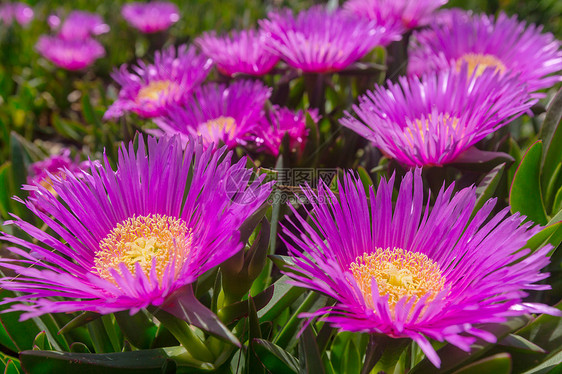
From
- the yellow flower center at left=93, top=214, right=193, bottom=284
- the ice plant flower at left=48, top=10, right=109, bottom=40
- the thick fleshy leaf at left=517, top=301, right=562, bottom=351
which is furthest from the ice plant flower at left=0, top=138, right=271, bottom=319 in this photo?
the ice plant flower at left=48, top=10, right=109, bottom=40

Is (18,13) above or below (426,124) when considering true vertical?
above

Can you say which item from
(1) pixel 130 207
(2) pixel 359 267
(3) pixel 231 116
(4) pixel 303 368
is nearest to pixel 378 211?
(2) pixel 359 267

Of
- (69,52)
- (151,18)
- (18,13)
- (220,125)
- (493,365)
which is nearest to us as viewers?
(493,365)

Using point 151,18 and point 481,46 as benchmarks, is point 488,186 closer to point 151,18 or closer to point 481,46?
point 481,46

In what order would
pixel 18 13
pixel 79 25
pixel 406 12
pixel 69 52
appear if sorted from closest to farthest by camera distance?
pixel 406 12 < pixel 69 52 < pixel 79 25 < pixel 18 13

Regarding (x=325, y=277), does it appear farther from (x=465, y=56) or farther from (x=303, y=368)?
(x=465, y=56)

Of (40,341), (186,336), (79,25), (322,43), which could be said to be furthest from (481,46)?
(79,25)
